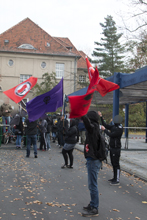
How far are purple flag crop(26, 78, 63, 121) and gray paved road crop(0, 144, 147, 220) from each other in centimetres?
228

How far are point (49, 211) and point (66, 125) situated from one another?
30.5 feet

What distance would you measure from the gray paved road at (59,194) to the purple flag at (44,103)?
228 centimetres

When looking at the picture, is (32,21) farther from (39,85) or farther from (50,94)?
(50,94)

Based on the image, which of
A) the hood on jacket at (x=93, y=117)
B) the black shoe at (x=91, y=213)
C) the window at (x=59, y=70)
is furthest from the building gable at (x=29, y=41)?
the black shoe at (x=91, y=213)

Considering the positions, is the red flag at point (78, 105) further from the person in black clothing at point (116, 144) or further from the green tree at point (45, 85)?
the green tree at point (45, 85)

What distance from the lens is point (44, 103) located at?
11.5m

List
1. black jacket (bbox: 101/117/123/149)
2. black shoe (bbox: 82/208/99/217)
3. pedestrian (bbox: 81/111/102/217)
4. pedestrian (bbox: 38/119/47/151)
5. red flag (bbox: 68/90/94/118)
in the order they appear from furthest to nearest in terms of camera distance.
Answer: pedestrian (bbox: 38/119/47/151) → black jacket (bbox: 101/117/123/149) → pedestrian (bbox: 81/111/102/217) → black shoe (bbox: 82/208/99/217) → red flag (bbox: 68/90/94/118)

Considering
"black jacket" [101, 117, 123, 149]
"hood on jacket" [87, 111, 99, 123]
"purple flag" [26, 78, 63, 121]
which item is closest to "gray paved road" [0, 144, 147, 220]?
"black jacket" [101, 117, 123, 149]

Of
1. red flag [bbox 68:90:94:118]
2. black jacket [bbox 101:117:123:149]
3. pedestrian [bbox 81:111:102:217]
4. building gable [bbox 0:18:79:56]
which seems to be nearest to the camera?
red flag [bbox 68:90:94:118]

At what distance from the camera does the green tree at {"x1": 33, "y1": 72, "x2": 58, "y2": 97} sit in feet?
127

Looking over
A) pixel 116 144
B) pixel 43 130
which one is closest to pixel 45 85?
pixel 43 130

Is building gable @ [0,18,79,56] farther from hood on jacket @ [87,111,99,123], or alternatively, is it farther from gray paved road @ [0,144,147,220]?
hood on jacket @ [87,111,99,123]

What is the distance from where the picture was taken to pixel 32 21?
147 ft

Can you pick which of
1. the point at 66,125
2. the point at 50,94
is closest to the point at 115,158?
the point at 50,94
